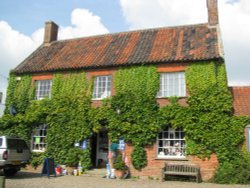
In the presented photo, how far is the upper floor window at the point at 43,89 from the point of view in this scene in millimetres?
20342

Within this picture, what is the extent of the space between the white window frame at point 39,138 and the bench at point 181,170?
27.2 ft

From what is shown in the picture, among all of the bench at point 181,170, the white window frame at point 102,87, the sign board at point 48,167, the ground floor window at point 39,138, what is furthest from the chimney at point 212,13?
the sign board at point 48,167

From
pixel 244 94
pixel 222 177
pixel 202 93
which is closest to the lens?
pixel 222 177

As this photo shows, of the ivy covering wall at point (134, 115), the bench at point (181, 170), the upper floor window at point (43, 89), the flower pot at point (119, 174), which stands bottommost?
the flower pot at point (119, 174)

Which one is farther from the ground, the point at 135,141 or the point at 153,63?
the point at 153,63

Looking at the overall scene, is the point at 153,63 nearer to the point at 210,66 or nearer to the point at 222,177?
the point at 210,66

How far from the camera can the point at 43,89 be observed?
20.5 meters

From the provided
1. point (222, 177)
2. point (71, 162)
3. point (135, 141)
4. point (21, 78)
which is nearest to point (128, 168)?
point (135, 141)

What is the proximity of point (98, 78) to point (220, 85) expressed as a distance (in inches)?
295

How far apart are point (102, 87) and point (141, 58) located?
3.06m

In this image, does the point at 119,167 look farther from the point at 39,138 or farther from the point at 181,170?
the point at 39,138

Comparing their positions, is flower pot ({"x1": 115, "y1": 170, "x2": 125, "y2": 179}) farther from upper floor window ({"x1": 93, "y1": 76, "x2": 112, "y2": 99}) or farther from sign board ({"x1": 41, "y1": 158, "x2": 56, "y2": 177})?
upper floor window ({"x1": 93, "y1": 76, "x2": 112, "y2": 99})

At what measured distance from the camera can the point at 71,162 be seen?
18.2 metres

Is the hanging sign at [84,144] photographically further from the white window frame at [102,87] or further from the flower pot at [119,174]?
the white window frame at [102,87]
